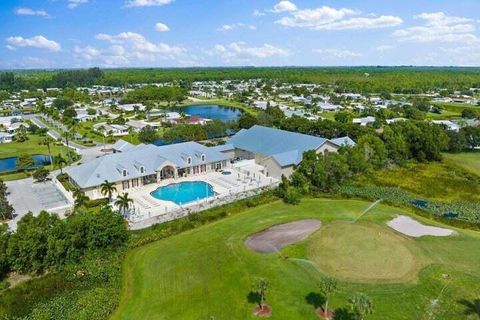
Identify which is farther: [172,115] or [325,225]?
[172,115]

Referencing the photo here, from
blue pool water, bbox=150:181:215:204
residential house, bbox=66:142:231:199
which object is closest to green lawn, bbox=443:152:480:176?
residential house, bbox=66:142:231:199

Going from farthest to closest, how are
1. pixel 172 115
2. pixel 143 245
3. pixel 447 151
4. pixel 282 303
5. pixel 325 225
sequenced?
pixel 172 115 < pixel 447 151 < pixel 325 225 < pixel 143 245 < pixel 282 303

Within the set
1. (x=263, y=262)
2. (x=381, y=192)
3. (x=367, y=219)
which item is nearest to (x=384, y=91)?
(x=381, y=192)

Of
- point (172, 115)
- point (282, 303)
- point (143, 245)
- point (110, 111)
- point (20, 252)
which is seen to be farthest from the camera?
point (110, 111)

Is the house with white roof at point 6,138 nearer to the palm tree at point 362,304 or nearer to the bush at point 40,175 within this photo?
the bush at point 40,175

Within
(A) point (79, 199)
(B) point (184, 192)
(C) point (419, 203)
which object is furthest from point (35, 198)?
(C) point (419, 203)

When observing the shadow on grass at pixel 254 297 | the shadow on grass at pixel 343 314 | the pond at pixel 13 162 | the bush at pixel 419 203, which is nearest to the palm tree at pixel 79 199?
the shadow on grass at pixel 254 297

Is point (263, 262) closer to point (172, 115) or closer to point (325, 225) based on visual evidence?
point (325, 225)
